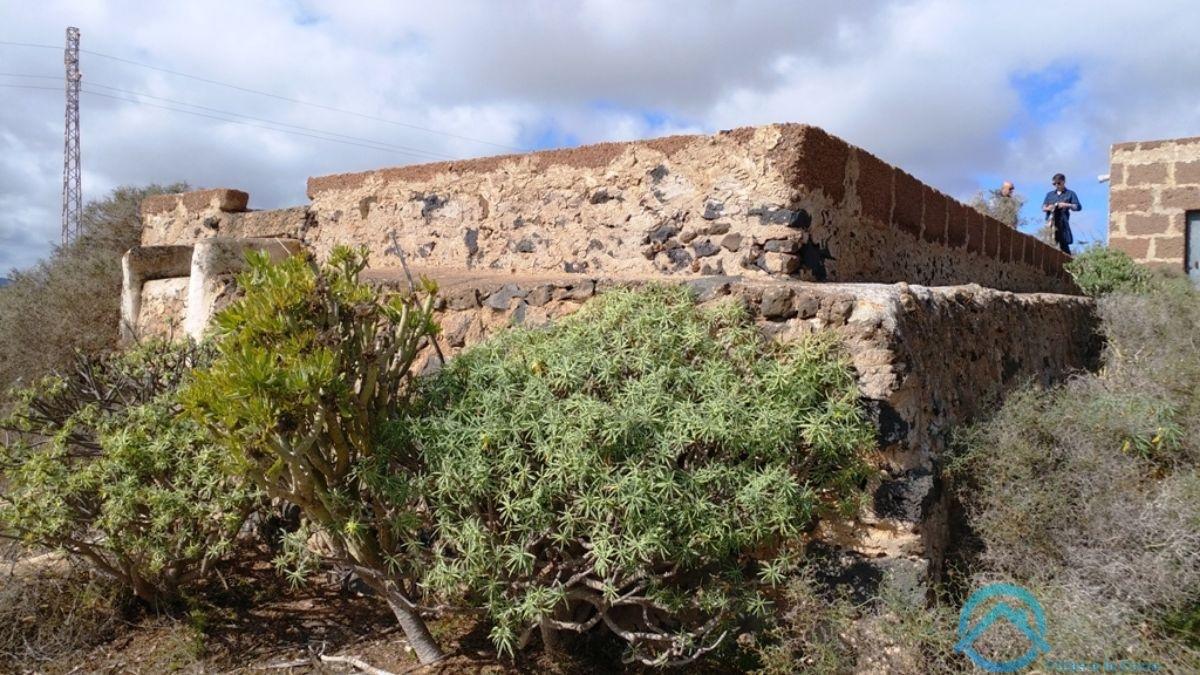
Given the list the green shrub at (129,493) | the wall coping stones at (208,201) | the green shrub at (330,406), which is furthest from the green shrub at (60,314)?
the green shrub at (330,406)

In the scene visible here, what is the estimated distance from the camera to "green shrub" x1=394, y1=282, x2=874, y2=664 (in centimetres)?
301

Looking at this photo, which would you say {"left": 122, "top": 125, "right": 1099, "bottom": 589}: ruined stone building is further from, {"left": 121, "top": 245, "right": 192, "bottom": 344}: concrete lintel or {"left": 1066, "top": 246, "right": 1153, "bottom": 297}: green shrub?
{"left": 1066, "top": 246, "right": 1153, "bottom": 297}: green shrub

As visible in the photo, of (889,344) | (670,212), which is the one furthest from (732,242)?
(889,344)

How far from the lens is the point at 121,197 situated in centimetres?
964

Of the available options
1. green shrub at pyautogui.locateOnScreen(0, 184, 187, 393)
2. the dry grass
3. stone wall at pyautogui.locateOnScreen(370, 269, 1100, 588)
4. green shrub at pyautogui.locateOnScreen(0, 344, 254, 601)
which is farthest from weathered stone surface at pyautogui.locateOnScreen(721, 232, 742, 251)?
green shrub at pyautogui.locateOnScreen(0, 184, 187, 393)

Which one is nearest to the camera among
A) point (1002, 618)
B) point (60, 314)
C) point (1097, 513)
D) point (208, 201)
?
point (1002, 618)

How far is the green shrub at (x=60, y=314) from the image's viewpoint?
292 inches

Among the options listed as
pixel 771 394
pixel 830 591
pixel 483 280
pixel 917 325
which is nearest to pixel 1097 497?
pixel 917 325

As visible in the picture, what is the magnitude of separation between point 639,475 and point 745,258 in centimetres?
172

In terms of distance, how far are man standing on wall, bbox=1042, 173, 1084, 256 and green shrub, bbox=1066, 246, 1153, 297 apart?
554 millimetres

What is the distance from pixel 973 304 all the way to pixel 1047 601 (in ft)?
5.80

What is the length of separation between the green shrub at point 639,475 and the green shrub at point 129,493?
1.10 metres

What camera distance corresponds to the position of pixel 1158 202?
1059 centimetres

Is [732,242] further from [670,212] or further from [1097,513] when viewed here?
[1097,513]
